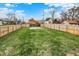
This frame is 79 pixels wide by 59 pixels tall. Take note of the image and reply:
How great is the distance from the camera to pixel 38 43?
1.74 meters

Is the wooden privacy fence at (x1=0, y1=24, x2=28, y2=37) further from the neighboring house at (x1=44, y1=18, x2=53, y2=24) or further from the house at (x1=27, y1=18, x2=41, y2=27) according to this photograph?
the neighboring house at (x1=44, y1=18, x2=53, y2=24)

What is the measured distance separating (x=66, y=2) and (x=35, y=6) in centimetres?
32

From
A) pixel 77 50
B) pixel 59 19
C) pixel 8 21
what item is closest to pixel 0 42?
pixel 8 21

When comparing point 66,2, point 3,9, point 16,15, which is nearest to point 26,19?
point 16,15

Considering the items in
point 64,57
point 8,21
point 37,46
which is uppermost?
point 8,21

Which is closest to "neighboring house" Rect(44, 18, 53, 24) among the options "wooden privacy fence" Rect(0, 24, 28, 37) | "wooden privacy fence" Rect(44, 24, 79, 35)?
"wooden privacy fence" Rect(44, 24, 79, 35)

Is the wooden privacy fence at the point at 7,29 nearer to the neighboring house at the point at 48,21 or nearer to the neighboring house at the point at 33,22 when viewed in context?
the neighboring house at the point at 33,22

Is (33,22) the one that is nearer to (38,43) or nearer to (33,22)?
(33,22)

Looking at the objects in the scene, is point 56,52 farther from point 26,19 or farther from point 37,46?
point 26,19

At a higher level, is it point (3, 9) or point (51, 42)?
point (3, 9)

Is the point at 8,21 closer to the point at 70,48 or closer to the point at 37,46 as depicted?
the point at 37,46

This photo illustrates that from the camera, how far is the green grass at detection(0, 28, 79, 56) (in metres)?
1.71

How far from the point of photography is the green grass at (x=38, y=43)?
1.71 m

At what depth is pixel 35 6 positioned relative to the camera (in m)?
1.75
